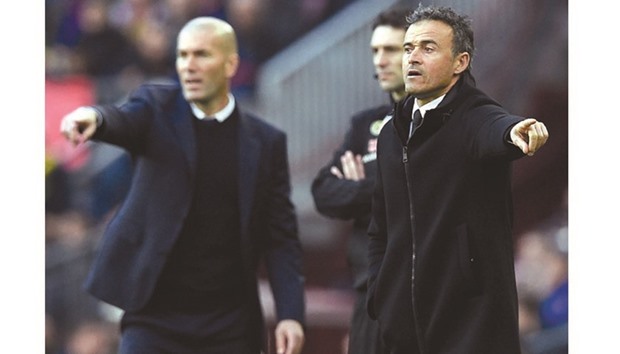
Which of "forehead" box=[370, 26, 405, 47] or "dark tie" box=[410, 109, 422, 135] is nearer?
"dark tie" box=[410, 109, 422, 135]

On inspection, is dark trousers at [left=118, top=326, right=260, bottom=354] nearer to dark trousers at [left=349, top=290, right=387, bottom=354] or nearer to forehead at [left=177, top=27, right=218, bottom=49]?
dark trousers at [left=349, top=290, right=387, bottom=354]

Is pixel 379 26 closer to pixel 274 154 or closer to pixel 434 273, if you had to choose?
pixel 274 154

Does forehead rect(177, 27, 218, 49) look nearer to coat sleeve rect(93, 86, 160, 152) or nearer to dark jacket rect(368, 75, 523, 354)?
coat sleeve rect(93, 86, 160, 152)

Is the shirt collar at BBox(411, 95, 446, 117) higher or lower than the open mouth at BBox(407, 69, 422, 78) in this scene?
lower

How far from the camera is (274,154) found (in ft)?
17.2

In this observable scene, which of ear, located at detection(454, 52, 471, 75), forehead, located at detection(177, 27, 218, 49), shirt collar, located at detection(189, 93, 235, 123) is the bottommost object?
shirt collar, located at detection(189, 93, 235, 123)

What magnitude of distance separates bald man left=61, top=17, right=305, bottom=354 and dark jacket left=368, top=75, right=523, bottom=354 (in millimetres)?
1158

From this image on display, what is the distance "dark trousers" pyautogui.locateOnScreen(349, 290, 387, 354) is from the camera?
488 centimetres

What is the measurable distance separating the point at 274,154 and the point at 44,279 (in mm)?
1688

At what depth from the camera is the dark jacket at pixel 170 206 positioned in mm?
4918

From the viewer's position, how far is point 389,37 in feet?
17.3

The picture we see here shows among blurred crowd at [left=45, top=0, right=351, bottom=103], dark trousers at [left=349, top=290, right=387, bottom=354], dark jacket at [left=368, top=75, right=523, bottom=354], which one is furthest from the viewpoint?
blurred crowd at [left=45, top=0, right=351, bottom=103]

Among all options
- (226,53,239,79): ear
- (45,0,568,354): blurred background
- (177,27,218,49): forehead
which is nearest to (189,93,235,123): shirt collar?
(226,53,239,79): ear

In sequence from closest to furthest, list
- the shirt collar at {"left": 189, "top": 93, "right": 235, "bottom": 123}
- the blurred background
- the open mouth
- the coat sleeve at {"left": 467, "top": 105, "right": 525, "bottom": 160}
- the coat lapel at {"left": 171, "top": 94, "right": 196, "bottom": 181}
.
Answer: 1. the coat sleeve at {"left": 467, "top": 105, "right": 525, "bottom": 160}
2. the open mouth
3. the coat lapel at {"left": 171, "top": 94, "right": 196, "bottom": 181}
4. the shirt collar at {"left": 189, "top": 93, "right": 235, "bottom": 123}
5. the blurred background
